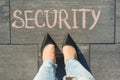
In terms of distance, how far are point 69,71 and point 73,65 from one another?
52mm

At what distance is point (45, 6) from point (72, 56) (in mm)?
391

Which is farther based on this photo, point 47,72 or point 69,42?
point 69,42

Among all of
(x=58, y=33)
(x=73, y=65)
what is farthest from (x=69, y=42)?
(x=73, y=65)

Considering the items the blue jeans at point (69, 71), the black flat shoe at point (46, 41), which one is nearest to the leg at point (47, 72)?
the blue jeans at point (69, 71)

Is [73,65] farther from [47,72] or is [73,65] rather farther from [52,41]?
[52,41]

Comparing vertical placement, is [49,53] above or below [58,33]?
below

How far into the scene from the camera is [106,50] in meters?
2.34

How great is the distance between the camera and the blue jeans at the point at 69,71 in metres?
1.98

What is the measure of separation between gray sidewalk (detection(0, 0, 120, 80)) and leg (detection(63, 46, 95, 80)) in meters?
0.10

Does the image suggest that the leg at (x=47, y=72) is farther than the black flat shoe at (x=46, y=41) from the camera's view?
No

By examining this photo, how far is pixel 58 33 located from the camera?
232 centimetres

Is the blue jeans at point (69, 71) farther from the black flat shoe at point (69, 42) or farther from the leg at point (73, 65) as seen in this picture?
the black flat shoe at point (69, 42)

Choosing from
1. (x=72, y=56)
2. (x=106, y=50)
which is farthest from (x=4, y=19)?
(x=106, y=50)

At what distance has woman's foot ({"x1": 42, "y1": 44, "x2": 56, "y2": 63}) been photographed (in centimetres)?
222
